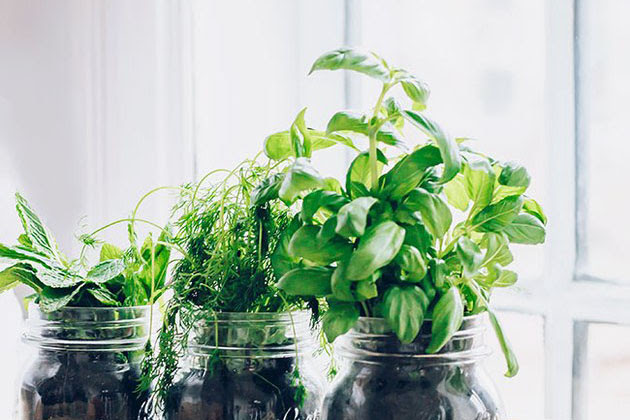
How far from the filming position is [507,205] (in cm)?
62

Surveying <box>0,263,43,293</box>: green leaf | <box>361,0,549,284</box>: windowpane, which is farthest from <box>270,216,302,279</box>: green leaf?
<box>361,0,549,284</box>: windowpane

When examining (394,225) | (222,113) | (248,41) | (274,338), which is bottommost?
(274,338)

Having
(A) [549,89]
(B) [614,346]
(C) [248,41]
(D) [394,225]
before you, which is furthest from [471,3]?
(D) [394,225]

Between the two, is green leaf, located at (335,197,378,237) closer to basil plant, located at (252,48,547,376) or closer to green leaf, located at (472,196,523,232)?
basil plant, located at (252,48,547,376)

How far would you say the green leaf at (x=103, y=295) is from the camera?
0.74 metres

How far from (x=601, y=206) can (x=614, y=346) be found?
0.20 metres

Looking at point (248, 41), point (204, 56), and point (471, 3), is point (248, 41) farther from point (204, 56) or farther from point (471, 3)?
point (471, 3)

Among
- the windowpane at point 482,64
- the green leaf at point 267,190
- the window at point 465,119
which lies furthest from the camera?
the windowpane at point 482,64

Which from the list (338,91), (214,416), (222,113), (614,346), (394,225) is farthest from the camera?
(338,91)

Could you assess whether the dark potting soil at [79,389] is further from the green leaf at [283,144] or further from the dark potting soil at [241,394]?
the green leaf at [283,144]

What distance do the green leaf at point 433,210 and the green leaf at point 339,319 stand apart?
8 centimetres

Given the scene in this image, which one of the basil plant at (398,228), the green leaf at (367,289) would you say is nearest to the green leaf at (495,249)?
the basil plant at (398,228)

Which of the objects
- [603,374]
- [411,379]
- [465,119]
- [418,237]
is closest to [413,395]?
[411,379]

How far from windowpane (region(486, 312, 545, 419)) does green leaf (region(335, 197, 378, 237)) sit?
2.54 feet
